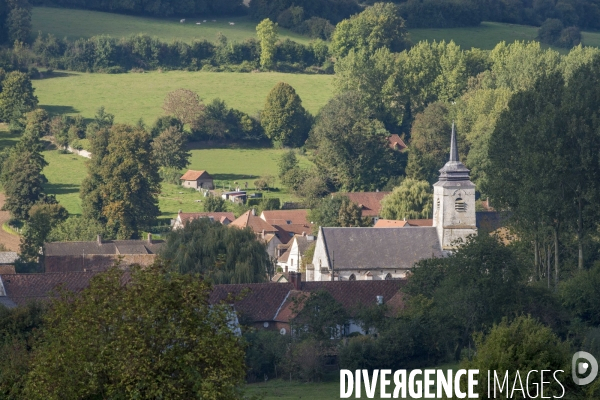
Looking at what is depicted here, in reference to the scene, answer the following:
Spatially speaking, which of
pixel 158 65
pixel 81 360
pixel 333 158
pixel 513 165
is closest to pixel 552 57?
pixel 333 158

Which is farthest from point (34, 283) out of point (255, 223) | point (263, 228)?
point (255, 223)

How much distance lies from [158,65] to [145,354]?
10187 centimetres

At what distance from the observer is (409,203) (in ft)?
284

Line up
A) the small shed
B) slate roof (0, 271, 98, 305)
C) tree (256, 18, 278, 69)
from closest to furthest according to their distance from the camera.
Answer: slate roof (0, 271, 98, 305)
the small shed
tree (256, 18, 278, 69)

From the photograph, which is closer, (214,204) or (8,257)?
(8,257)

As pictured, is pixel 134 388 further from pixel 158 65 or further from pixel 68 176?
pixel 158 65

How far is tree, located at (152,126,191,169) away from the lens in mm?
97500

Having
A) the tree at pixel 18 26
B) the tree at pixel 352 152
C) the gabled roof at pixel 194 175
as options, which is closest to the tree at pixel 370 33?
the tree at pixel 352 152

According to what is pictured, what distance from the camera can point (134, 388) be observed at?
25.0 m

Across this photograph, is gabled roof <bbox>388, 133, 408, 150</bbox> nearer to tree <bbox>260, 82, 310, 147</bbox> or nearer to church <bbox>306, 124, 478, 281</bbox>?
tree <bbox>260, 82, 310, 147</bbox>

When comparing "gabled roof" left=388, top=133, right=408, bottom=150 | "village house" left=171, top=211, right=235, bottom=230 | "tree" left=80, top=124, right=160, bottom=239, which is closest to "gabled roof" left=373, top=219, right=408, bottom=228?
"village house" left=171, top=211, right=235, bottom=230

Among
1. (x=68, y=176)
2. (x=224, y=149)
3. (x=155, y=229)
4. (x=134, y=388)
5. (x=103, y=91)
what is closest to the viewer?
(x=134, y=388)

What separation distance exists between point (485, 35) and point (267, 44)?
2288 cm

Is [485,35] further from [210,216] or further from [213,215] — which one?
[210,216]
